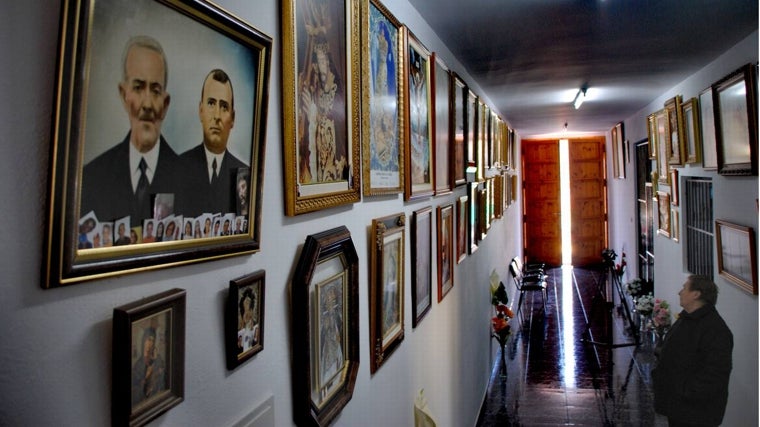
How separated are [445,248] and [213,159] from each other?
2.62 meters

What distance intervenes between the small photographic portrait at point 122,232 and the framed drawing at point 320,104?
55cm

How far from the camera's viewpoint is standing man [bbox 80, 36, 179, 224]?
0.78 meters

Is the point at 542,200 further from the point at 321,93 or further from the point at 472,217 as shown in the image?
the point at 321,93

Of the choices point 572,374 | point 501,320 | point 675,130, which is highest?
point 675,130

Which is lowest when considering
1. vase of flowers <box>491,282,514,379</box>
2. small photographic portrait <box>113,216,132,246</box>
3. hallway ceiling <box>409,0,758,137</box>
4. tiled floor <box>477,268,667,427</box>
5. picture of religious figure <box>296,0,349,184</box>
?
tiled floor <box>477,268,667,427</box>

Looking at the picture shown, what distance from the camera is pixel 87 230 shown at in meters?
0.76

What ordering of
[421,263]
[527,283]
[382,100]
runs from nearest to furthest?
[382,100] < [421,263] < [527,283]

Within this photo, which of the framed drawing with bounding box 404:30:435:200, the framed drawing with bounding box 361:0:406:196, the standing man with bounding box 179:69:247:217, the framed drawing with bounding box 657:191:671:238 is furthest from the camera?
the framed drawing with bounding box 657:191:671:238

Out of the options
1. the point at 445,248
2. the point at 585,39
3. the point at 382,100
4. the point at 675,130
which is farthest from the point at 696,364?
the point at 382,100

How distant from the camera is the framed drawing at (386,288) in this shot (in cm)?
207

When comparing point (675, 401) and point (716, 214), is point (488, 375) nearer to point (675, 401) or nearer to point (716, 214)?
point (675, 401)

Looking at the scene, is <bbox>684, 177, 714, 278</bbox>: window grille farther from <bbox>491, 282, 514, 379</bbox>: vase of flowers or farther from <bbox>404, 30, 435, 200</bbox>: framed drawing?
<bbox>404, 30, 435, 200</bbox>: framed drawing

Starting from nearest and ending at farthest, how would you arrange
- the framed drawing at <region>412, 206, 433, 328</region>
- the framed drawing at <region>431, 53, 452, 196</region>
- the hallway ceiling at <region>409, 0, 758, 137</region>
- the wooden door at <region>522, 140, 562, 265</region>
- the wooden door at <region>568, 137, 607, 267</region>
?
the framed drawing at <region>412, 206, 433, 328</region> → the hallway ceiling at <region>409, 0, 758, 137</region> → the framed drawing at <region>431, 53, 452, 196</region> → the wooden door at <region>568, 137, 607, 267</region> → the wooden door at <region>522, 140, 562, 265</region>

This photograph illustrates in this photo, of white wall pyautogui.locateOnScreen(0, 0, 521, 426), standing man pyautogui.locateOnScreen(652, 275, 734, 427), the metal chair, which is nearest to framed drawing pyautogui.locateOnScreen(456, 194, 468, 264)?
standing man pyautogui.locateOnScreen(652, 275, 734, 427)
